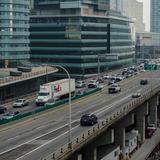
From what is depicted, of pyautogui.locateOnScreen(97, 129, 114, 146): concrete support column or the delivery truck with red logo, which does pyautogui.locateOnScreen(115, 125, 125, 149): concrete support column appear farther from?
the delivery truck with red logo

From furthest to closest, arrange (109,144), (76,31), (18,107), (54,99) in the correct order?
(76,31), (54,99), (18,107), (109,144)

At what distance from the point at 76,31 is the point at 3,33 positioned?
4220 centimetres

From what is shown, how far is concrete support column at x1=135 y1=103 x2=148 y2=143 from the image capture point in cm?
9145

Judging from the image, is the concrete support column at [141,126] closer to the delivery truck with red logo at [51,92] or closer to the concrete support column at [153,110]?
the concrete support column at [153,110]

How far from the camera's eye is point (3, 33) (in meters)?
157

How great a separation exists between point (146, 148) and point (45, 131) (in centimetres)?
2621

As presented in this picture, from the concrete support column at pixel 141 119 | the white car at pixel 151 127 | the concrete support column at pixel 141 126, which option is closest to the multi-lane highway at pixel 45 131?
the concrete support column at pixel 141 119

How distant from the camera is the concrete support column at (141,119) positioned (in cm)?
9145

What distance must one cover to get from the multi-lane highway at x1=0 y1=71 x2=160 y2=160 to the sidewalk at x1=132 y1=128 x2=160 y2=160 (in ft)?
26.0

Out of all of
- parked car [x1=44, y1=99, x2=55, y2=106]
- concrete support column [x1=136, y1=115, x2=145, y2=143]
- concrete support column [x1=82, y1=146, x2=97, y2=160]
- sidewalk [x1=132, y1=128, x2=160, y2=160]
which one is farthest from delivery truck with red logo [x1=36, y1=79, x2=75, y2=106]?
concrete support column [x1=82, y1=146, x2=97, y2=160]

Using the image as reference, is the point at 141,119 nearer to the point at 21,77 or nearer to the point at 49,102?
the point at 49,102

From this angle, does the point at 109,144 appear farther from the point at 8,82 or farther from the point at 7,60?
the point at 7,60

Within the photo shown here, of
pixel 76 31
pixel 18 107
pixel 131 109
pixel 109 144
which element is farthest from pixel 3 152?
pixel 76 31

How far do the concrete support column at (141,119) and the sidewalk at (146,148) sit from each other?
134 cm
